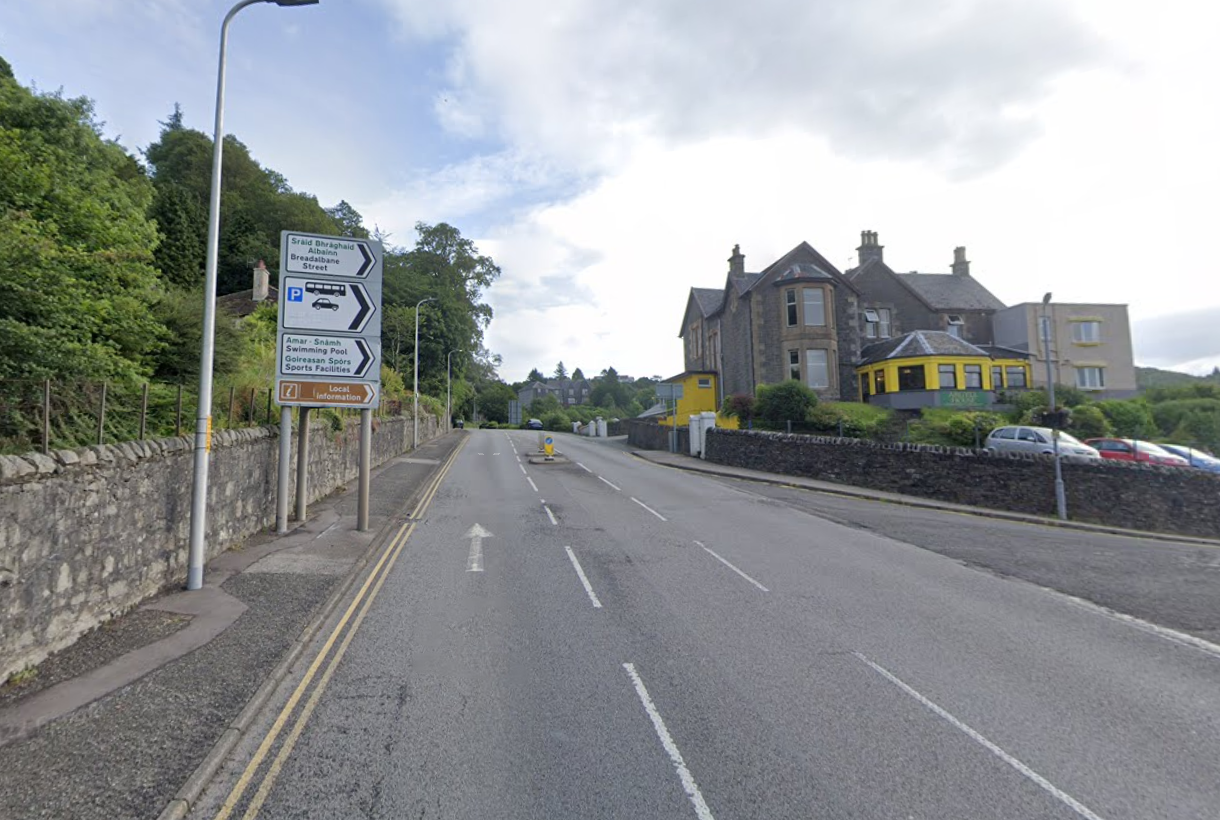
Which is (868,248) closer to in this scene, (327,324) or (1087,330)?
(1087,330)

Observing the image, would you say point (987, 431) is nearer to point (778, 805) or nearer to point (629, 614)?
point (629, 614)

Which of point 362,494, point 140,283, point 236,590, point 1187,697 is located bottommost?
point 1187,697

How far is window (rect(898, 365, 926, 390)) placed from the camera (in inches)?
1363

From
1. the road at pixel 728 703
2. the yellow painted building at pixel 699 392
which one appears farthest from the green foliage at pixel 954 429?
the road at pixel 728 703

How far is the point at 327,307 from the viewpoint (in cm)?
1284

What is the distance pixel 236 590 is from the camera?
8.27 metres

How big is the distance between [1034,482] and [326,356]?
1978 cm

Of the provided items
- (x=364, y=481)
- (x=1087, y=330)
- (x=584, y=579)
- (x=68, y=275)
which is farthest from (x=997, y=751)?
(x=1087, y=330)

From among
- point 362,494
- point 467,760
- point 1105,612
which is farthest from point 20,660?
point 1105,612

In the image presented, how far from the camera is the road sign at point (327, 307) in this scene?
12.5m

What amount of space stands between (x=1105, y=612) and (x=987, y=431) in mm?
21220

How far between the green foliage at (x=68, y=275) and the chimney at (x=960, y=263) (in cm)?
5558

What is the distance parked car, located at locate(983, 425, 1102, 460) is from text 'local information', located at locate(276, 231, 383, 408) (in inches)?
852

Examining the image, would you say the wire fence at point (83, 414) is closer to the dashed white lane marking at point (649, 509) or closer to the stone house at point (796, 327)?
the dashed white lane marking at point (649, 509)
